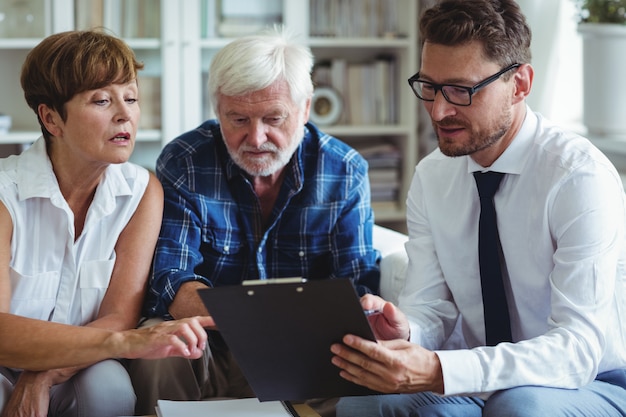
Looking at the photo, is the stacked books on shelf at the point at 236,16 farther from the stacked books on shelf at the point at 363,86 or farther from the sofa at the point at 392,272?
the sofa at the point at 392,272

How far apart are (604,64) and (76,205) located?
6.19 ft

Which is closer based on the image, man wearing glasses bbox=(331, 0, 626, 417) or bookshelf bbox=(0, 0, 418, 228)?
man wearing glasses bbox=(331, 0, 626, 417)

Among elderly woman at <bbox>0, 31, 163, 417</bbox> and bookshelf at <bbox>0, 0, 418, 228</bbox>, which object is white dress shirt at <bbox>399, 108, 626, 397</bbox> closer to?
elderly woman at <bbox>0, 31, 163, 417</bbox>

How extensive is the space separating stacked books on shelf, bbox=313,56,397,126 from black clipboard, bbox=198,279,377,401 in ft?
8.45

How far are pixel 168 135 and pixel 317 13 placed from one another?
84 cm

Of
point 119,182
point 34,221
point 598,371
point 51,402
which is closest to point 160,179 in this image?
point 119,182

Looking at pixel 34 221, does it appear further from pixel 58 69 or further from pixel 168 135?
pixel 168 135

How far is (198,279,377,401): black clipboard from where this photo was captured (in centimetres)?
145

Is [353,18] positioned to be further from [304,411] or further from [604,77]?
[304,411]

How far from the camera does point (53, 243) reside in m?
2.00

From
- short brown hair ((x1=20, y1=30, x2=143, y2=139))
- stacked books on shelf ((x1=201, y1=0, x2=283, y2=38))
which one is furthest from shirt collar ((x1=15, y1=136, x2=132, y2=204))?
stacked books on shelf ((x1=201, y1=0, x2=283, y2=38))

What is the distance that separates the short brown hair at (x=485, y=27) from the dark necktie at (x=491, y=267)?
0.25m

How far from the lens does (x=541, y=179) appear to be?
1812 mm

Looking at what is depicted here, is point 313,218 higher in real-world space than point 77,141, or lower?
lower
